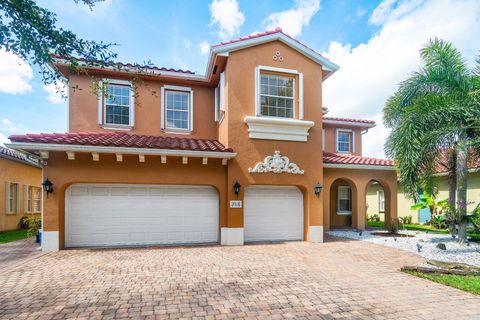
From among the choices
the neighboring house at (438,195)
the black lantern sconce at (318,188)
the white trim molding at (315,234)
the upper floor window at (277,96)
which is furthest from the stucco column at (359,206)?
the upper floor window at (277,96)

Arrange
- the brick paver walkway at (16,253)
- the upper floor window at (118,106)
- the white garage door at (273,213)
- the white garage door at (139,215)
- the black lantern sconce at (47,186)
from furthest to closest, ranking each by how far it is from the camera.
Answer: the upper floor window at (118,106)
the white garage door at (273,213)
the white garage door at (139,215)
the black lantern sconce at (47,186)
the brick paver walkway at (16,253)

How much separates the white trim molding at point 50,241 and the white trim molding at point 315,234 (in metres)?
9.53

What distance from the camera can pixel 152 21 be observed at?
7.86m

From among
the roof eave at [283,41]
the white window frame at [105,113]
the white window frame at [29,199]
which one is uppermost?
the roof eave at [283,41]

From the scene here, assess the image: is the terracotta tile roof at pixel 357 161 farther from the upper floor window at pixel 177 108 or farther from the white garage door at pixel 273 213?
the upper floor window at pixel 177 108

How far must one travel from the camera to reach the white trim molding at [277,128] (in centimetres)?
1130

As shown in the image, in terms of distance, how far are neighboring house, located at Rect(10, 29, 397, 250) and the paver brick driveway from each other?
1920 mm

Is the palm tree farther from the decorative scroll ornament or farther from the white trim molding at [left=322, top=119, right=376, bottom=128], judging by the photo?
the white trim molding at [left=322, top=119, right=376, bottom=128]

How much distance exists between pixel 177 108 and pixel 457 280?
11861 mm

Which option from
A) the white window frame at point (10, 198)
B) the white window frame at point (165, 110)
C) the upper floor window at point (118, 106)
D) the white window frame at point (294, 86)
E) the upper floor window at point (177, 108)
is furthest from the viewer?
the white window frame at point (10, 198)

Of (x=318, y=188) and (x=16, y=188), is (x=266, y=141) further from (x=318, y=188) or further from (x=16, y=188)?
(x=16, y=188)

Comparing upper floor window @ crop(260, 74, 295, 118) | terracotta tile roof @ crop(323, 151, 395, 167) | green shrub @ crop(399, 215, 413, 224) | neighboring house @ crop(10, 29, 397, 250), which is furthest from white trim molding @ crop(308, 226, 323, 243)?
green shrub @ crop(399, 215, 413, 224)

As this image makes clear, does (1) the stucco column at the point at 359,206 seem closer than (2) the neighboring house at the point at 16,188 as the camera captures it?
Yes

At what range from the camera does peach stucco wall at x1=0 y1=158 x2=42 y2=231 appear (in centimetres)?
1606
